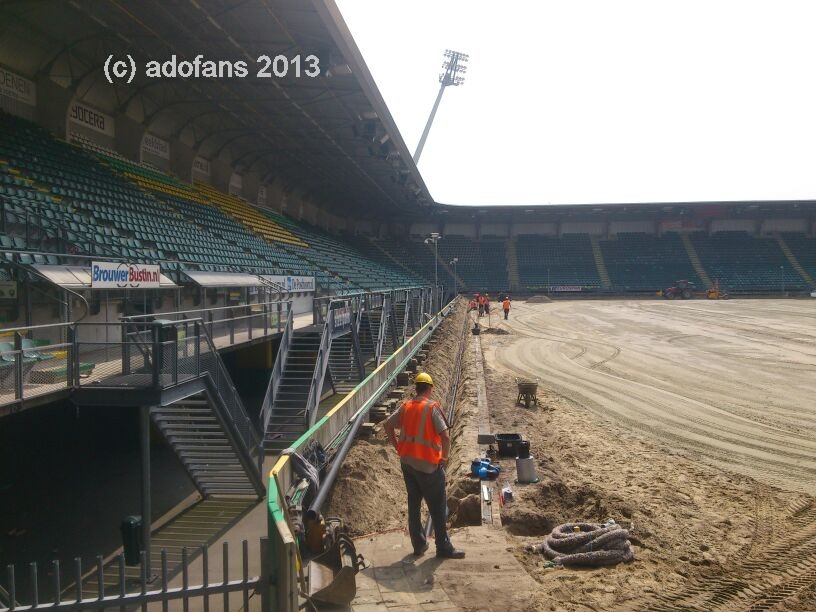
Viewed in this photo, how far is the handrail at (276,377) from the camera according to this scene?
9.68m

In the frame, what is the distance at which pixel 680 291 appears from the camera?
180 feet

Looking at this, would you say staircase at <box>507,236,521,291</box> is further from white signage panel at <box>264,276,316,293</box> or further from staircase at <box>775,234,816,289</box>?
white signage panel at <box>264,276,316,293</box>

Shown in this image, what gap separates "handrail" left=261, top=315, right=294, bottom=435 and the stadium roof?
27.7ft

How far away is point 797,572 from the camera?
5.24 m

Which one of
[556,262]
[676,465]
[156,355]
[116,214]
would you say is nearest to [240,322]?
[156,355]

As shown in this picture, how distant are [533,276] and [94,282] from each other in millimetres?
53387

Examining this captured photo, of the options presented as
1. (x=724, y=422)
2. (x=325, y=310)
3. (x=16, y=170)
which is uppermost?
(x=16, y=170)

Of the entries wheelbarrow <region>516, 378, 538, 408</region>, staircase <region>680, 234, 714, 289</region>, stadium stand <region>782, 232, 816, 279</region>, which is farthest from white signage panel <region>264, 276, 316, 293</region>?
stadium stand <region>782, 232, 816, 279</region>

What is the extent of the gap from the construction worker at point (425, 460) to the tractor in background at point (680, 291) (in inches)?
2138

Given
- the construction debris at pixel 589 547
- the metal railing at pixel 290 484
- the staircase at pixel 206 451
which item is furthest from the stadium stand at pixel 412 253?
the construction debris at pixel 589 547

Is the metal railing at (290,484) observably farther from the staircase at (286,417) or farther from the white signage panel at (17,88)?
the white signage panel at (17,88)

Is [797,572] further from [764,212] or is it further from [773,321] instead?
[764,212]

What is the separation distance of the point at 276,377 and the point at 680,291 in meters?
52.2

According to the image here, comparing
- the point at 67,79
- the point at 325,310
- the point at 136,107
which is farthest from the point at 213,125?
the point at 325,310
